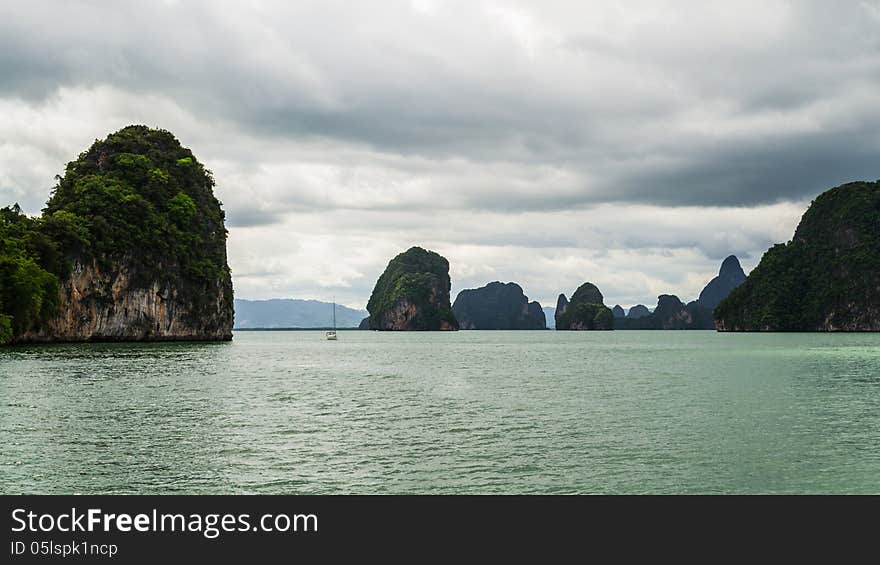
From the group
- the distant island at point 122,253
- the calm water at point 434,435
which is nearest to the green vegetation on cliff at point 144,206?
the distant island at point 122,253

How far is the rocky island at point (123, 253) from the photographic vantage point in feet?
296

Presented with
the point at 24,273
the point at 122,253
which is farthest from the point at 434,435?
the point at 122,253

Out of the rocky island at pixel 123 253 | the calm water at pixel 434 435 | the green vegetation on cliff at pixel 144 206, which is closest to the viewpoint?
the calm water at pixel 434 435

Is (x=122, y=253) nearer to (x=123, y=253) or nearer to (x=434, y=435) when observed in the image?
(x=123, y=253)

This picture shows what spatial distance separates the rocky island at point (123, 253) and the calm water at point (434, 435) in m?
42.7

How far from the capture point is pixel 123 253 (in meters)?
110

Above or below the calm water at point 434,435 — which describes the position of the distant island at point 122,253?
above

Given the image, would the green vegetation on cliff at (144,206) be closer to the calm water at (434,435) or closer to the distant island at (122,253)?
the distant island at (122,253)

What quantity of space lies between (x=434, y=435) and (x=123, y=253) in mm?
95353
